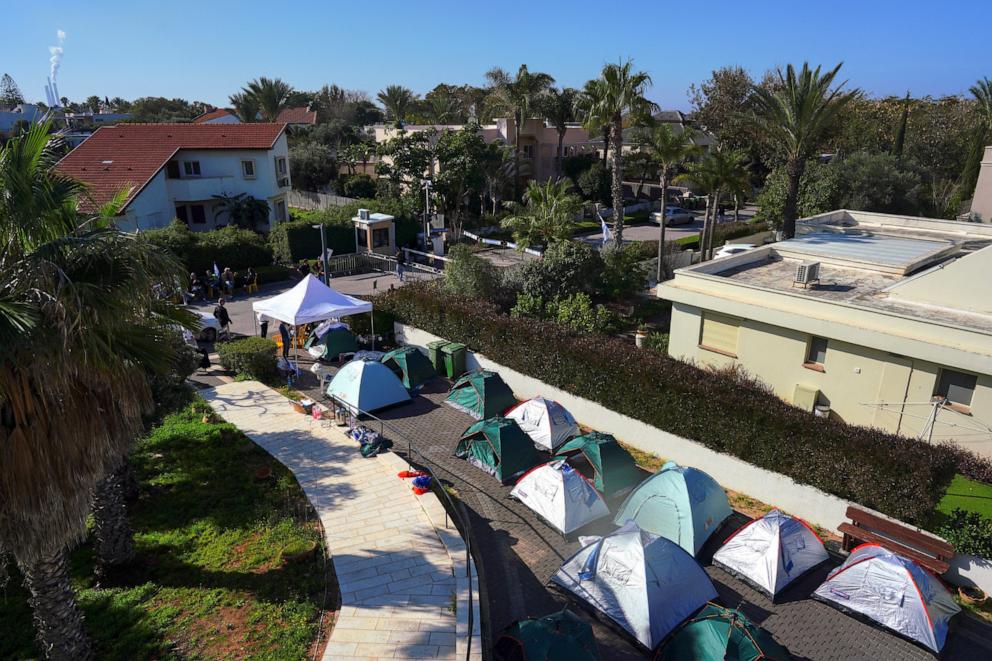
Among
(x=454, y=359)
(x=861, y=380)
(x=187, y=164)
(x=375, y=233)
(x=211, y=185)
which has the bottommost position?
(x=454, y=359)

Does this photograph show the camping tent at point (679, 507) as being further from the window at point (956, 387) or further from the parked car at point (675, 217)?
the parked car at point (675, 217)

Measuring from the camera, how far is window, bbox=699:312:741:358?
18.4 m

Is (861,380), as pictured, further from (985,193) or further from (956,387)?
(985,193)

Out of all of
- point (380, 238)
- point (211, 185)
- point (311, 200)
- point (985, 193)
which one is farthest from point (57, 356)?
point (311, 200)

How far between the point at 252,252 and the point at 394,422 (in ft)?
57.4

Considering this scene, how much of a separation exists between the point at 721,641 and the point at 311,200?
1835 inches

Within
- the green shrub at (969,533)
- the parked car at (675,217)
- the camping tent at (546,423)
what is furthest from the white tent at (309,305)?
the parked car at (675,217)

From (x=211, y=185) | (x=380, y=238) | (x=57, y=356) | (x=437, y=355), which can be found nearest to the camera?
(x=57, y=356)

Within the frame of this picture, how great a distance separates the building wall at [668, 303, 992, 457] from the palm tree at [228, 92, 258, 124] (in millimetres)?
49651

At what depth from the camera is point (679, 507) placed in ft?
41.0

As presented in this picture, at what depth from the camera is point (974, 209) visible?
36219mm

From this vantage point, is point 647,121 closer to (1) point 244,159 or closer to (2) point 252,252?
(2) point 252,252

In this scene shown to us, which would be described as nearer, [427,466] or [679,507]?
[679,507]

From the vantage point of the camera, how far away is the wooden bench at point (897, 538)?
1152 cm
